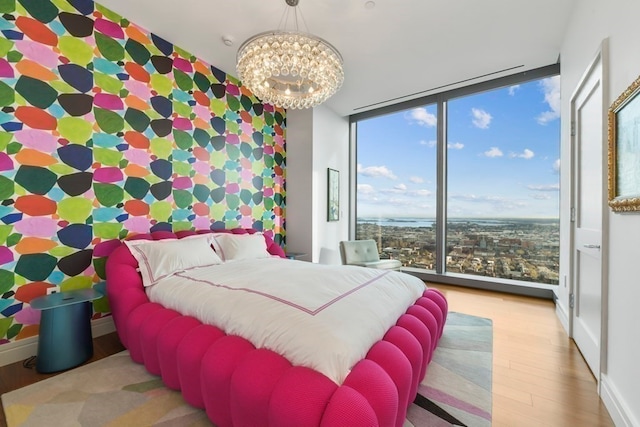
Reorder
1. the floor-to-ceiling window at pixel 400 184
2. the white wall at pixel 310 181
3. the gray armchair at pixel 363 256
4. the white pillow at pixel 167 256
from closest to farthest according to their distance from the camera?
the white pillow at pixel 167 256 → the gray armchair at pixel 363 256 → the white wall at pixel 310 181 → the floor-to-ceiling window at pixel 400 184

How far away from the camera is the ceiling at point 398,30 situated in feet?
7.99

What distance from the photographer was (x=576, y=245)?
237cm

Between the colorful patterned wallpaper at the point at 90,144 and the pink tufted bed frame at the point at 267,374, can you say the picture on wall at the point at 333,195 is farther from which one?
the pink tufted bed frame at the point at 267,374

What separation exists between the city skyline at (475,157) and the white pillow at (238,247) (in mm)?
2509

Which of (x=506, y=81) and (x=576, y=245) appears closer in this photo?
(x=576, y=245)

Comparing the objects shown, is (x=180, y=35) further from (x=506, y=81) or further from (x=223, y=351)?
(x=506, y=81)

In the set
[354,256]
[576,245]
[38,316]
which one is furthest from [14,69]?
[576,245]

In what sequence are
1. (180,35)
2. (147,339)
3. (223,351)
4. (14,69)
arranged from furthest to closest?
(180,35) < (14,69) < (147,339) < (223,351)

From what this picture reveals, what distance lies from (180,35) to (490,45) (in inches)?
134

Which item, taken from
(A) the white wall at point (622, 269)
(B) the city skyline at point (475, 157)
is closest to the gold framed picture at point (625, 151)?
(A) the white wall at point (622, 269)

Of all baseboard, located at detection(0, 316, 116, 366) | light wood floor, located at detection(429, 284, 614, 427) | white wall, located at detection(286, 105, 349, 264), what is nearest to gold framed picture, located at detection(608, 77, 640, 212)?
light wood floor, located at detection(429, 284, 614, 427)

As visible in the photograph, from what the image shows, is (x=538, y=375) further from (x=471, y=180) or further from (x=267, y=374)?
(x=471, y=180)

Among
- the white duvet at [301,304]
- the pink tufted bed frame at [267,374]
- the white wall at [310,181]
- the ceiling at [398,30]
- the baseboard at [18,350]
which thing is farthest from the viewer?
the white wall at [310,181]

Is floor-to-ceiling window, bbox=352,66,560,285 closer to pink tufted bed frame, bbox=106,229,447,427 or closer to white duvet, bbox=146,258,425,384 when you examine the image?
white duvet, bbox=146,258,425,384
